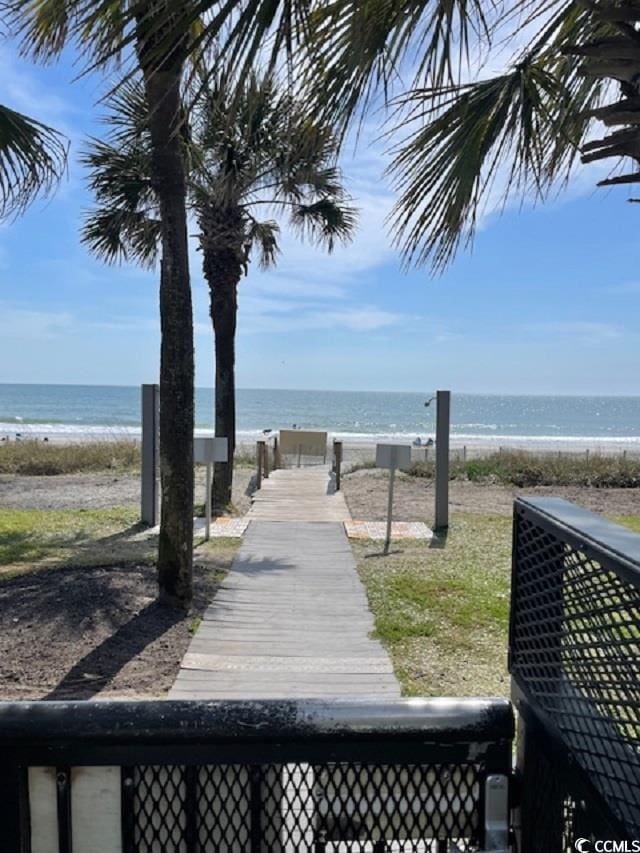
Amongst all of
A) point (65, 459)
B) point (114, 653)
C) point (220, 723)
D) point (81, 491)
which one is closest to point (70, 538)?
point (114, 653)

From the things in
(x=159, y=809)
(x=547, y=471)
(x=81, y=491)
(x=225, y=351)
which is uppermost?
(x=225, y=351)

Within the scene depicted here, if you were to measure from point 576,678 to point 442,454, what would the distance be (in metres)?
7.98

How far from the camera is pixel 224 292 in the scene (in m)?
11.0

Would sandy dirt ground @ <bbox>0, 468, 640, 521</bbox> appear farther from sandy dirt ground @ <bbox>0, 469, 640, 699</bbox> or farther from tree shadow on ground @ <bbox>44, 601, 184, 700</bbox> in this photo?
tree shadow on ground @ <bbox>44, 601, 184, 700</bbox>

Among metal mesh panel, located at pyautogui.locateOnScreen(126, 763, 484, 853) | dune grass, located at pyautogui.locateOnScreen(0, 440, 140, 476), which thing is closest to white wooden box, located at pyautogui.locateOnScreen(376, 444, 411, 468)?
metal mesh panel, located at pyautogui.locateOnScreen(126, 763, 484, 853)

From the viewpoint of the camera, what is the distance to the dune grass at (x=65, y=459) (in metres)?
16.0

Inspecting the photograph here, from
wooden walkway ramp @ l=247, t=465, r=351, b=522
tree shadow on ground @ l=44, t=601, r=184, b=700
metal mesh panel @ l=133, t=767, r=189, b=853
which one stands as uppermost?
metal mesh panel @ l=133, t=767, r=189, b=853

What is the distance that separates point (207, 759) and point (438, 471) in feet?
27.1

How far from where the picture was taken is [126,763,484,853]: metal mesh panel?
1.35 meters

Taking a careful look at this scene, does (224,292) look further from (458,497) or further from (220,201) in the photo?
(458,497)

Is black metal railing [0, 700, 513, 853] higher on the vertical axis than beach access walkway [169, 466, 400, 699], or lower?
higher

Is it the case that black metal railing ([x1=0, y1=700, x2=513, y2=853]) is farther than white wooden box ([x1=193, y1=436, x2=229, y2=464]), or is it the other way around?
white wooden box ([x1=193, y1=436, x2=229, y2=464])

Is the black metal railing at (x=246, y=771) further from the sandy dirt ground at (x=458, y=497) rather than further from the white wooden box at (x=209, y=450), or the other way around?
the sandy dirt ground at (x=458, y=497)

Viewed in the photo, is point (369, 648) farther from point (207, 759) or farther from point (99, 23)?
point (99, 23)
